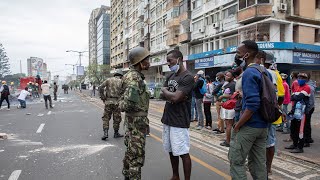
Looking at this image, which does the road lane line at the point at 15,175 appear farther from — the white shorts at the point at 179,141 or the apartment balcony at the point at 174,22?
the apartment balcony at the point at 174,22

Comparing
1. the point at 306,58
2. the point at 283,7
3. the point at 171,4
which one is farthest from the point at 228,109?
the point at 171,4

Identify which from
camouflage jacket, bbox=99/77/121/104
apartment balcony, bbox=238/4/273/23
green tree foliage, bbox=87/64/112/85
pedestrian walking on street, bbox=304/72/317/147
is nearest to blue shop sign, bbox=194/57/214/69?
apartment balcony, bbox=238/4/273/23

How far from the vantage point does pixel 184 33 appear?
36.5 metres

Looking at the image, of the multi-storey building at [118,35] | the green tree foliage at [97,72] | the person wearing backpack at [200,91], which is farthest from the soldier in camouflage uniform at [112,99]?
the multi-storey building at [118,35]

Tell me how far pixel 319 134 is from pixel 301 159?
3.61 m

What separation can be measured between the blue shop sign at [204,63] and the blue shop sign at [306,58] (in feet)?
25.9

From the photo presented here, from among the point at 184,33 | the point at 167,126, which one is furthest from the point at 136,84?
the point at 184,33

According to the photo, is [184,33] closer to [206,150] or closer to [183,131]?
[206,150]

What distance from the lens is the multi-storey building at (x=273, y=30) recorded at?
2389 centimetres

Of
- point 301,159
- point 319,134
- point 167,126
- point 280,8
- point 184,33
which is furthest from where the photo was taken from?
point 184,33

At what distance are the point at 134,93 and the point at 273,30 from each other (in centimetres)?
2332

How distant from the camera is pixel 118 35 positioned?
79625mm

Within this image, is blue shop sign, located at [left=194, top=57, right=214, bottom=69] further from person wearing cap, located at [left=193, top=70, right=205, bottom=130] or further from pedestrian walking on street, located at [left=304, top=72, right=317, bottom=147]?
pedestrian walking on street, located at [left=304, top=72, right=317, bottom=147]

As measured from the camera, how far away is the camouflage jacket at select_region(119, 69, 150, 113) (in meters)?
3.84
